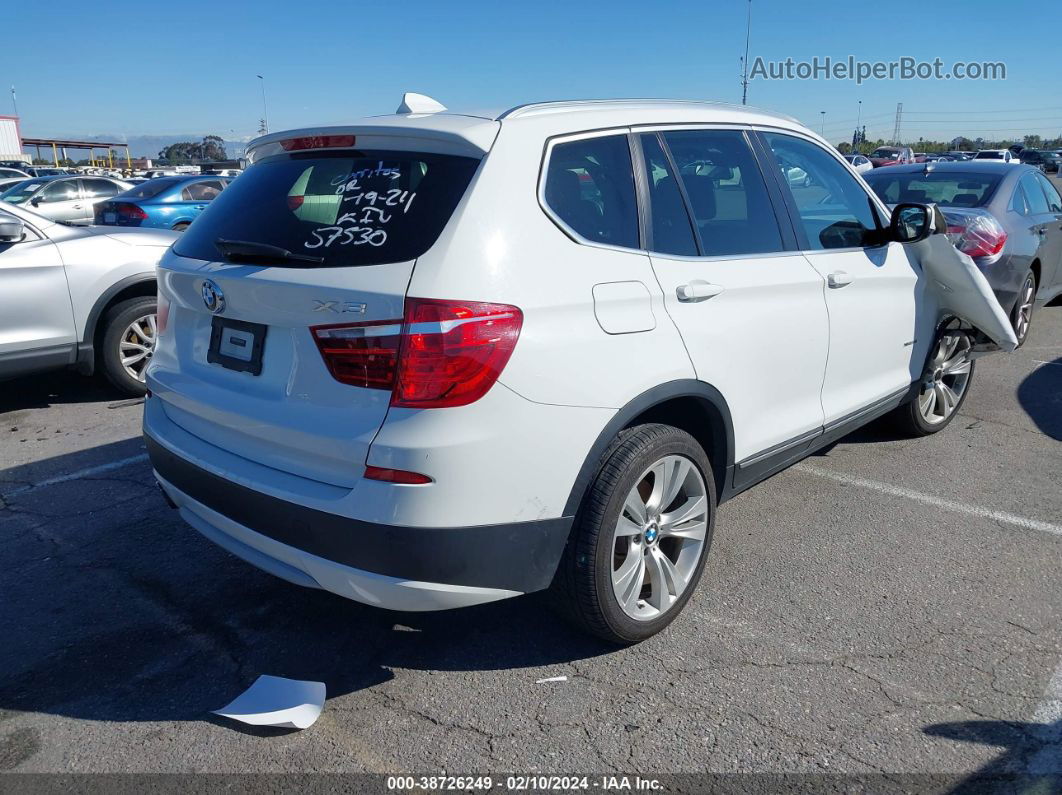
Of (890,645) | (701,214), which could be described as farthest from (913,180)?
(890,645)

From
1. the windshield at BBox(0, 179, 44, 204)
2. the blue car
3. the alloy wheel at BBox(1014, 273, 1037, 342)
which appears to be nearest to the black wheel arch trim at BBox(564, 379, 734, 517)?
the alloy wheel at BBox(1014, 273, 1037, 342)

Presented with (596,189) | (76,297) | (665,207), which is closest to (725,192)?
(665,207)

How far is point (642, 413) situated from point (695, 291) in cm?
49

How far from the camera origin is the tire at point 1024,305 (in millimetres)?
7402

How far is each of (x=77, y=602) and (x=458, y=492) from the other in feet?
6.61

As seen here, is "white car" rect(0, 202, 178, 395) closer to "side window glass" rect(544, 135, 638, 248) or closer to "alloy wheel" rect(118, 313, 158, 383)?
"alloy wheel" rect(118, 313, 158, 383)

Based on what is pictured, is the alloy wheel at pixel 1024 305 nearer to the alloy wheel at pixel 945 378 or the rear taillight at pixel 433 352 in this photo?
the alloy wheel at pixel 945 378

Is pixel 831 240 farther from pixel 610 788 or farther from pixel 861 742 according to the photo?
pixel 610 788

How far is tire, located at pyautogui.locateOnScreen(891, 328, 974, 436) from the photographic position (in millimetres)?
5035

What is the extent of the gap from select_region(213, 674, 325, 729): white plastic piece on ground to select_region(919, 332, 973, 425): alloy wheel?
3906 millimetres

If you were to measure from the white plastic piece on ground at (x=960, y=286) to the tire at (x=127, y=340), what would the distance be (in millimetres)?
5192

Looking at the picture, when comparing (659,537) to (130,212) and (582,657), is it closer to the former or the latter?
(582,657)

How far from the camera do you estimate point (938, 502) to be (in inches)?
172

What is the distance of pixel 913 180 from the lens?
7.63 m
